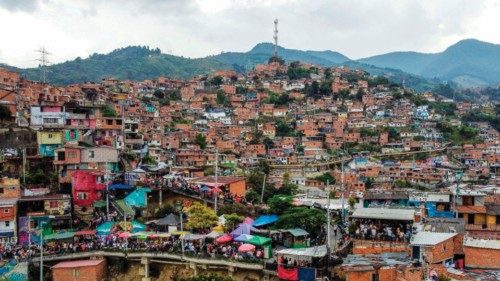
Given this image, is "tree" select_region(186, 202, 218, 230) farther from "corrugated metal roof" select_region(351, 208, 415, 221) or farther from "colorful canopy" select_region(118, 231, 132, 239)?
"corrugated metal roof" select_region(351, 208, 415, 221)

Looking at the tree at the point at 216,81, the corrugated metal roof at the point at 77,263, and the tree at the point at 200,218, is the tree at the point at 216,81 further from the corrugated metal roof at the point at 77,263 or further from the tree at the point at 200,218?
the corrugated metal roof at the point at 77,263

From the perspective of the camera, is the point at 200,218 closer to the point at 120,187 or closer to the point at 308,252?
the point at 308,252

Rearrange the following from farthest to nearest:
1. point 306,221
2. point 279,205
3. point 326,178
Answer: point 326,178 → point 279,205 → point 306,221

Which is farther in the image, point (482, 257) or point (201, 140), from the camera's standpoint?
point (201, 140)

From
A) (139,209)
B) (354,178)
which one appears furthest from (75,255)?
(354,178)

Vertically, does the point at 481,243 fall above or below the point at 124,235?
above

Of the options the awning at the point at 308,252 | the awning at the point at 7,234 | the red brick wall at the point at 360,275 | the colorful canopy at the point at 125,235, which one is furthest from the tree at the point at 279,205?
the awning at the point at 7,234

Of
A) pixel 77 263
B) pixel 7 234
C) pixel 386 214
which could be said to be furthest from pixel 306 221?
pixel 7 234
